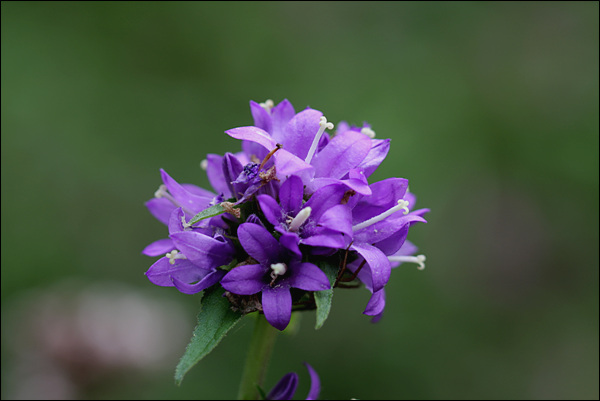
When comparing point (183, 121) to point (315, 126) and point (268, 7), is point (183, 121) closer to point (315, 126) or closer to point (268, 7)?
point (268, 7)

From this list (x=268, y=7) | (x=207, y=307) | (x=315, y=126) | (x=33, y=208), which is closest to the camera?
(x=207, y=307)

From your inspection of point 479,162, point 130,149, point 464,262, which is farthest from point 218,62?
point 464,262

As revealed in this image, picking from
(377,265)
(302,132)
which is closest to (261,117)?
(302,132)

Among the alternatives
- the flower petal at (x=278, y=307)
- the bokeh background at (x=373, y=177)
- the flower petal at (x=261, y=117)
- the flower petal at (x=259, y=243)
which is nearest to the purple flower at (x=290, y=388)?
the flower petal at (x=278, y=307)

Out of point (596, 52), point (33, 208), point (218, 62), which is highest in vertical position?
point (596, 52)

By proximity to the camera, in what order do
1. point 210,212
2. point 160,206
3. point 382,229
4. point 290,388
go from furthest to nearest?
1. point 160,206
2. point 290,388
3. point 382,229
4. point 210,212

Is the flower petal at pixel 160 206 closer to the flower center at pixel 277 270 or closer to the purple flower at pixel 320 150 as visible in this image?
the purple flower at pixel 320 150

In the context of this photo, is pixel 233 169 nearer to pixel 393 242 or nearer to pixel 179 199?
Answer: pixel 179 199

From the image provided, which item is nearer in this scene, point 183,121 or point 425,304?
point 425,304
